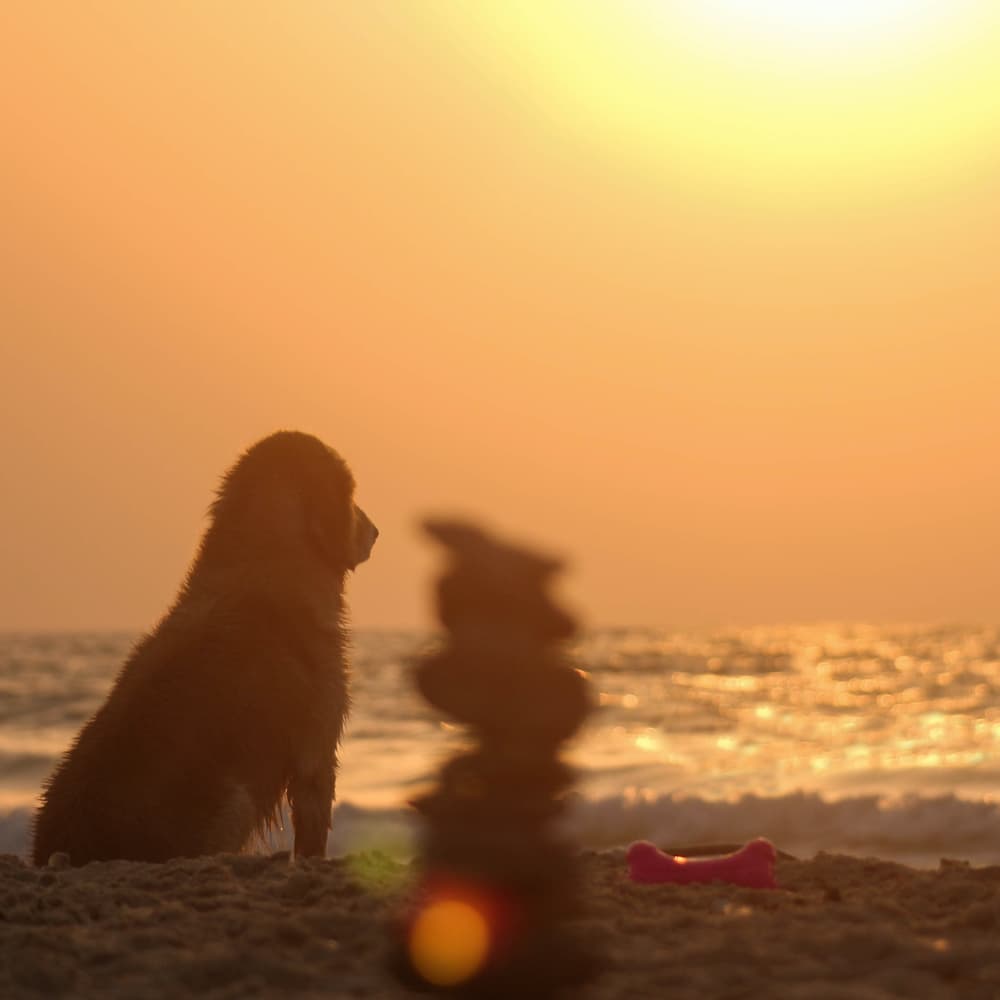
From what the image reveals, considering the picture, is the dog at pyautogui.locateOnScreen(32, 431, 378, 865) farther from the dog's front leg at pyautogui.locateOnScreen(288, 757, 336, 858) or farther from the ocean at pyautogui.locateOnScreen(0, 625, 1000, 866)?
the ocean at pyautogui.locateOnScreen(0, 625, 1000, 866)

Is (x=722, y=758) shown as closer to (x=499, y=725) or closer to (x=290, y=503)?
(x=290, y=503)

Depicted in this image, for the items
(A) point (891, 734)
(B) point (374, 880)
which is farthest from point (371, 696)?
(B) point (374, 880)

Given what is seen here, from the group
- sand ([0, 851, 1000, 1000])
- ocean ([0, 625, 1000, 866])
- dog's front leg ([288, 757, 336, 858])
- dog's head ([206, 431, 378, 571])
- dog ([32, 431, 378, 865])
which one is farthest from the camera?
ocean ([0, 625, 1000, 866])

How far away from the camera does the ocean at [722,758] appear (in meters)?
13.1

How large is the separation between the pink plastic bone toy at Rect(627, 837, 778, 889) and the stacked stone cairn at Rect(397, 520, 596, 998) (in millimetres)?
2130

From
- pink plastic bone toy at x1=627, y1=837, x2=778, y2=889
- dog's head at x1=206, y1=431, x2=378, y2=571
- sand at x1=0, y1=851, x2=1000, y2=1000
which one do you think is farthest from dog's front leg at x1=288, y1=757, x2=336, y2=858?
pink plastic bone toy at x1=627, y1=837, x2=778, y2=889

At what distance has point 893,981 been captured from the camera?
394cm

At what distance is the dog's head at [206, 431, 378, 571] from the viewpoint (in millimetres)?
7488

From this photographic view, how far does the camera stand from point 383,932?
4535mm

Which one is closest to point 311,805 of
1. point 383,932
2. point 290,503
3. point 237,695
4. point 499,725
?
point 237,695

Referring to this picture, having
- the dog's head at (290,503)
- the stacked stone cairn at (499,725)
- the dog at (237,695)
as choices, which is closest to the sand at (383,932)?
the stacked stone cairn at (499,725)

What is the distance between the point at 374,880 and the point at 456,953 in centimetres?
168

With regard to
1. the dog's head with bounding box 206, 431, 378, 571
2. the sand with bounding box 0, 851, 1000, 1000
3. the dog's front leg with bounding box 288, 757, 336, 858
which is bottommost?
the sand with bounding box 0, 851, 1000, 1000

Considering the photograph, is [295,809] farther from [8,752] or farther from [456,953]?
[8,752]
